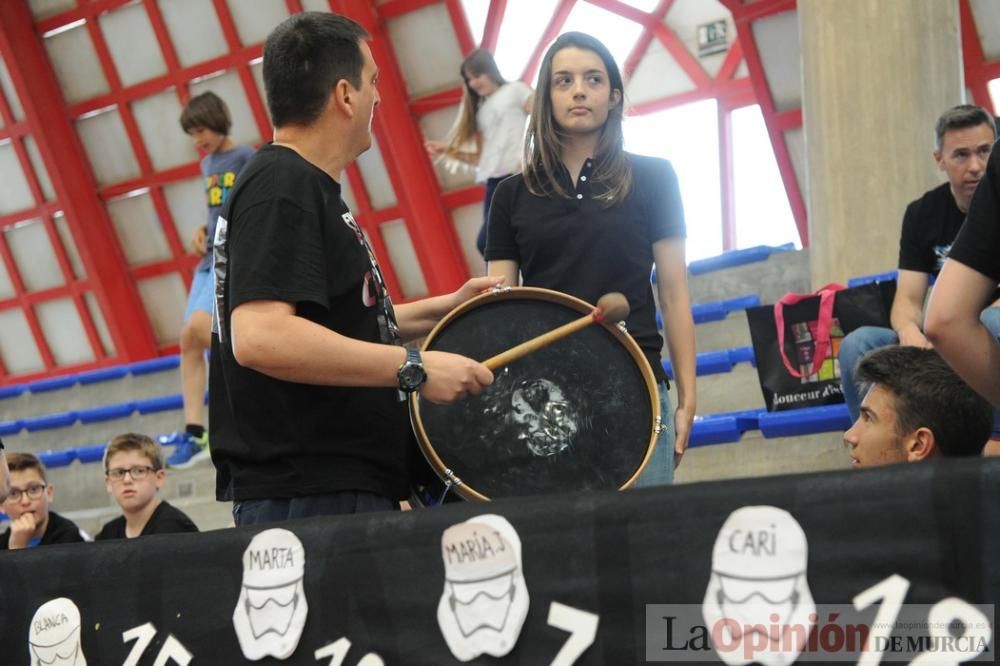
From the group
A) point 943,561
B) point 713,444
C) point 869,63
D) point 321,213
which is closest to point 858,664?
point 943,561

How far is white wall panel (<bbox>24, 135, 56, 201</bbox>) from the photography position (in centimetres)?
1355

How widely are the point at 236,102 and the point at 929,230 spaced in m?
9.77

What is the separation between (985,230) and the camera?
1778 millimetres

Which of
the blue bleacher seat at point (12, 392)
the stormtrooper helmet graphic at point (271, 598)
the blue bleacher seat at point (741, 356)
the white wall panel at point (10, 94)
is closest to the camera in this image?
the stormtrooper helmet graphic at point (271, 598)

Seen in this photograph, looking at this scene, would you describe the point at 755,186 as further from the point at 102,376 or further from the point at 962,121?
the point at 962,121

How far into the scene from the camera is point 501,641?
1.74 metres

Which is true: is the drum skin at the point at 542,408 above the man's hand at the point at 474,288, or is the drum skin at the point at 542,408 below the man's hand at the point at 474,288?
below

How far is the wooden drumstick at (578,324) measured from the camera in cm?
223

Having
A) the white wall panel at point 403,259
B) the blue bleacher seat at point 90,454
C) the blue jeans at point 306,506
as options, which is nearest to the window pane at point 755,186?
→ the white wall panel at point 403,259

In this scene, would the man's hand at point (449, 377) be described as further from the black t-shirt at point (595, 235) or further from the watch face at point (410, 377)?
the black t-shirt at point (595, 235)

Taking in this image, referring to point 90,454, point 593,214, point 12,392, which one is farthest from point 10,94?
point 593,214

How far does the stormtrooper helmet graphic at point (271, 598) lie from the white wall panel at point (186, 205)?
11.6 meters

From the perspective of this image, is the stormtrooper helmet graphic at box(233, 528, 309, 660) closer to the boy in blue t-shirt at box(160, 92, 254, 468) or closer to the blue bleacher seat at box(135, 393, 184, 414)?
the boy in blue t-shirt at box(160, 92, 254, 468)

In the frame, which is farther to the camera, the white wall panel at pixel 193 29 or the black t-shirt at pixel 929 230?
the white wall panel at pixel 193 29
